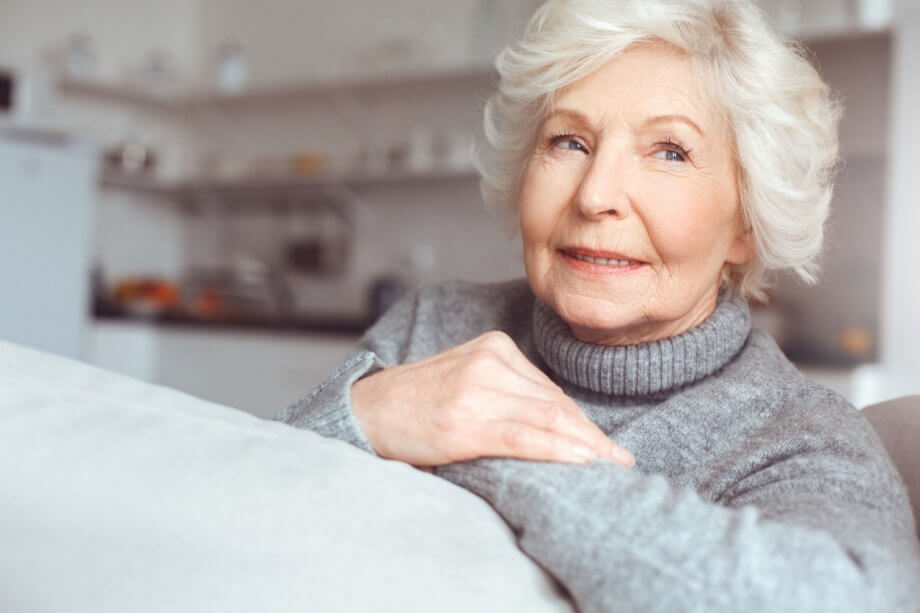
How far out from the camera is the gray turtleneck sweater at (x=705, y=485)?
2.16 feet

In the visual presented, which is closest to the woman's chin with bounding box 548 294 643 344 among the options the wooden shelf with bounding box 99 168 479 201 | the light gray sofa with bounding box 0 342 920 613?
the light gray sofa with bounding box 0 342 920 613

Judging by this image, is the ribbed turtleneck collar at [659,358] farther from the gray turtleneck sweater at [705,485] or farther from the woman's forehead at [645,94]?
the woman's forehead at [645,94]

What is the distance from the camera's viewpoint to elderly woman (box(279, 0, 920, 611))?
2.28 feet

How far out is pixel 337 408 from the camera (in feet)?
3.04

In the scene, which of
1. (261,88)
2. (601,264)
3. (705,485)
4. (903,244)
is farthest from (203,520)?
(261,88)

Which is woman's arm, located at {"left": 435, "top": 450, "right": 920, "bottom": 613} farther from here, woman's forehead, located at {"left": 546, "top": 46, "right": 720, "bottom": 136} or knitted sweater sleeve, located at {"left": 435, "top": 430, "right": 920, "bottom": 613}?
woman's forehead, located at {"left": 546, "top": 46, "right": 720, "bottom": 136}

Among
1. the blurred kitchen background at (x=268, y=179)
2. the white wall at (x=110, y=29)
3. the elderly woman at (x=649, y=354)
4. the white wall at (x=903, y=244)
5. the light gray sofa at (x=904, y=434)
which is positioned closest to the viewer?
the elderly woman at (x=649, y=354)

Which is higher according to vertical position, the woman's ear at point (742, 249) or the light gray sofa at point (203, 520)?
the woman's ear at point (742, 249)

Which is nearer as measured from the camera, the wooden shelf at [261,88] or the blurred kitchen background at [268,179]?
the blurred kitchen background at [268,179]

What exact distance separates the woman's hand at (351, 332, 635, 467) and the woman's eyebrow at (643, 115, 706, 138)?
342 mm

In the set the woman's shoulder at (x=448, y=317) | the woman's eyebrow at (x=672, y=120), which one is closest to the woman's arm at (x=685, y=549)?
the woman's eyebrow at (x=672, y=120)

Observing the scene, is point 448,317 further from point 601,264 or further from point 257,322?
point 257,322

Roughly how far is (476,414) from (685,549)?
242mm

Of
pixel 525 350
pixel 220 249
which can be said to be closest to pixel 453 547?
pixel 525 350
